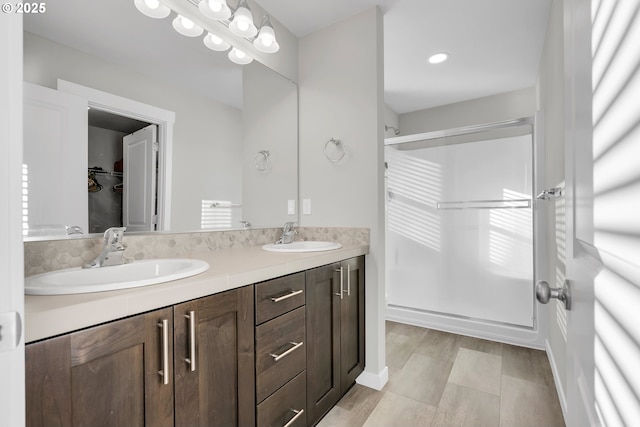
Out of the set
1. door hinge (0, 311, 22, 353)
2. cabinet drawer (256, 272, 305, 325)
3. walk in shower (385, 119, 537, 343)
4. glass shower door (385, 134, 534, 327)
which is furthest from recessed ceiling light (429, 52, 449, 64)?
door hinge (0, 311, 22, 353)

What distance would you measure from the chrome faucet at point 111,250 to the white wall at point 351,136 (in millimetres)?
1218

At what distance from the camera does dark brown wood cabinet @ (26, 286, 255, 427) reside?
64cm

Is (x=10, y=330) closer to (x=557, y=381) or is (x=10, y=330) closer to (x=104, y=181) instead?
(x=104, y=181)

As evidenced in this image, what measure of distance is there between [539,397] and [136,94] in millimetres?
2693

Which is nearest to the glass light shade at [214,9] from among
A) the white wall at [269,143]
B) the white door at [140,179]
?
the white wall at [269,143]

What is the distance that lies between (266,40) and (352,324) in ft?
5.88

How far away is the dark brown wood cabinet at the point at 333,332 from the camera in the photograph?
142 cm

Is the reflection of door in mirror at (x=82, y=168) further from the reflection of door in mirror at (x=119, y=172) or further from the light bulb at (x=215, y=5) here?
the light bulb at (x=215, y=5)

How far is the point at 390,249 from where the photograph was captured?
3090 millimetres

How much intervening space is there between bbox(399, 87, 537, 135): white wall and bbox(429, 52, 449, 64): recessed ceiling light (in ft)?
3.80

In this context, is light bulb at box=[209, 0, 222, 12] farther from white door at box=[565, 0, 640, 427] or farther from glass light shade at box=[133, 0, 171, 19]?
white door at box=[565, 0, 640, 427]

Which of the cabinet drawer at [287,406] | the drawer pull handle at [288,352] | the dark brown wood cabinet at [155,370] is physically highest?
the dark brown wood cabinet at [155,370]

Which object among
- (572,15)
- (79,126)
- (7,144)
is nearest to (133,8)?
(79,126)

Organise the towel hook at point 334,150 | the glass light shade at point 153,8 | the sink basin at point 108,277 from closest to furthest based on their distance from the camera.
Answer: the sink basin at point 108,277, the glass light shade at point 153,8, the towel hook at point 334,150
